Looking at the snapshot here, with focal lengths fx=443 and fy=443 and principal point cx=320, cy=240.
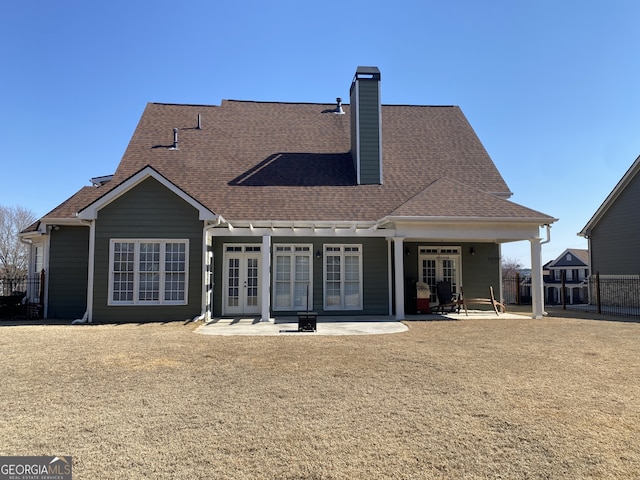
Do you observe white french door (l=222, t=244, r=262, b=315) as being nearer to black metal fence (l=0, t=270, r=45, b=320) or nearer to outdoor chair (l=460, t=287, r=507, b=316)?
black metal fence (l=0, t=270, r=45, b=320)

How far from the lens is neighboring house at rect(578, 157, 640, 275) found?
2003 cm

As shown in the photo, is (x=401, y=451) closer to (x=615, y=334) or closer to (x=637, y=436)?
(x=637, y=436)

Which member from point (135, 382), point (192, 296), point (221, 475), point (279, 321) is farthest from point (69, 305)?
point (221, 475)

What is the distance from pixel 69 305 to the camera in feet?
47.9

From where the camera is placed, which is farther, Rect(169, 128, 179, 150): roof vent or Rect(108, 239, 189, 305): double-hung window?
Rect(169, 128, 179, 150): roof vent

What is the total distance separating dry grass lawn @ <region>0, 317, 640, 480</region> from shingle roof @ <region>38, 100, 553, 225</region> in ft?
21.9

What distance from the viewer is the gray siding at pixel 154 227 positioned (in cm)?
1302

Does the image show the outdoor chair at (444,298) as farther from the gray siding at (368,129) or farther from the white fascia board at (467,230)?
the gray siding at (368,129)

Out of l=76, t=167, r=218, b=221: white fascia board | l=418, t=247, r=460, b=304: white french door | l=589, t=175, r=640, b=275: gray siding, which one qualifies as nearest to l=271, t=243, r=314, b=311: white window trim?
l=76, t=167, r=218, b=221: white fascia board

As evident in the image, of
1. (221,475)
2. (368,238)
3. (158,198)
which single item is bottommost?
(221,475)

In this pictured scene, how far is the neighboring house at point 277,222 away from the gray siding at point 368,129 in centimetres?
5

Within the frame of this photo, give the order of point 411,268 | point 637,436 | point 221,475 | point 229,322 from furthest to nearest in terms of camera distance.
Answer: point 411,268
point 229,322
point 637,436
point 221,475

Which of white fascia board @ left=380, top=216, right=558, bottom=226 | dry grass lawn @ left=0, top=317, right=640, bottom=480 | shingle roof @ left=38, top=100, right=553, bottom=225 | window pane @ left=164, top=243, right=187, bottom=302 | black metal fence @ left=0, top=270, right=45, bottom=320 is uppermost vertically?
shingle roof @ left=38, top=100, right=553, bottom=225

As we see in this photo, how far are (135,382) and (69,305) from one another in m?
10.0
